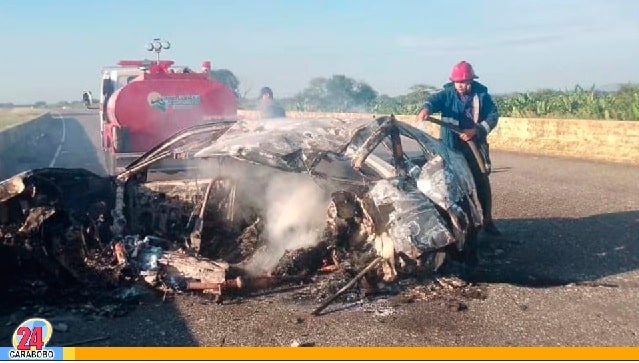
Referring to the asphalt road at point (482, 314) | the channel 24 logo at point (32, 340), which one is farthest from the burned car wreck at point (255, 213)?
the channel 24 logo at point (32, 340)

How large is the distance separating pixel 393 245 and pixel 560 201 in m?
5.62

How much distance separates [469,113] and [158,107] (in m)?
5.71

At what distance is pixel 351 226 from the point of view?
5.80m

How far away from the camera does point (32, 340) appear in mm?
4633

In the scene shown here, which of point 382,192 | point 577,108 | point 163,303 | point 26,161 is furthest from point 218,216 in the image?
point 577,108

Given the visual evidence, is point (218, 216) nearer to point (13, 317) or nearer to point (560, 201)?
point (13, 317)

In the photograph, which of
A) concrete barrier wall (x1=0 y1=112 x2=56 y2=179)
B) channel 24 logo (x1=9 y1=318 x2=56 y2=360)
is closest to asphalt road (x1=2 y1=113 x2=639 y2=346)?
channel 24 logo (x1=9 y1=318 x2=56 y2=360)

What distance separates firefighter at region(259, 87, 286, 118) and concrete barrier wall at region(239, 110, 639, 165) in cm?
41

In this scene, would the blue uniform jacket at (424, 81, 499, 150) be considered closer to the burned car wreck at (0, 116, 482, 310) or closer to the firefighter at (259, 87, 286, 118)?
the burned car wreck at (0, 116, 482, 310)

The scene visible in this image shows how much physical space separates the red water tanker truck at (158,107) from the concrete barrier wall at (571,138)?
1083 mm

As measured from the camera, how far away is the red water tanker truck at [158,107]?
11.2 meters

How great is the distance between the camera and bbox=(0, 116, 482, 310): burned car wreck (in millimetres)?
5438

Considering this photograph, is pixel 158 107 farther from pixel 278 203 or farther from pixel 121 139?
pixel 278 203

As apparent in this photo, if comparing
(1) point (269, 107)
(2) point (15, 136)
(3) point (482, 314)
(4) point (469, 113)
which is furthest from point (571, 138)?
(2) point (15, 136)
